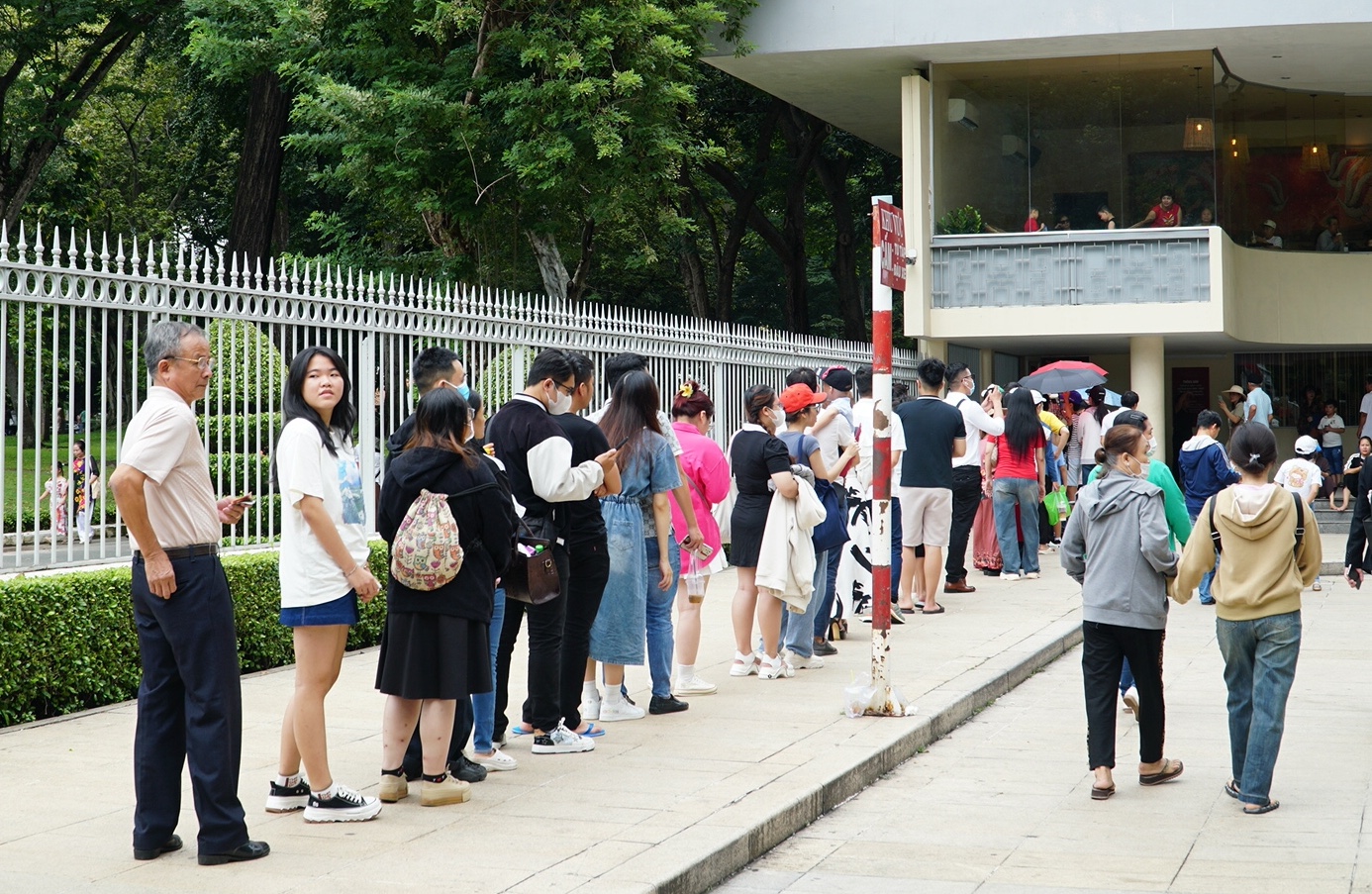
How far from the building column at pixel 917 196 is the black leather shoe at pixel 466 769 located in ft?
57.4

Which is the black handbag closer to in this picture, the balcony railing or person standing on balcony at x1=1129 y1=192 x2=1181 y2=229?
the balcony railing

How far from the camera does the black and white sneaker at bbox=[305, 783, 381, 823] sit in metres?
5.50

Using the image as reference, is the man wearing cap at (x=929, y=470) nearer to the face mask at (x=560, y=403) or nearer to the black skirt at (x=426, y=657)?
the face mask at (x=560, y=403)

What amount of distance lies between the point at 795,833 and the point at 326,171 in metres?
15.5

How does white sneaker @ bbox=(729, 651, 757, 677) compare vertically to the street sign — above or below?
below

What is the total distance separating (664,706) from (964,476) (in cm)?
621

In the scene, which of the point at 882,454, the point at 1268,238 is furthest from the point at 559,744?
the point at 1268,238

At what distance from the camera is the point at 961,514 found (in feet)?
44.5

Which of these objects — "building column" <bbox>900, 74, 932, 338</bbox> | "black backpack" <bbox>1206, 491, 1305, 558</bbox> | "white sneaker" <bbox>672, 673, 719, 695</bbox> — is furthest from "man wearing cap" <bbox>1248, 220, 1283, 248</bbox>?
"black backpack" <bbox>1206, 491, 1305, 558</bbox>

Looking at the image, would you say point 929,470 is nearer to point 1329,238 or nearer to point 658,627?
point 658,627

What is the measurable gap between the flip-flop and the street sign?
106 inches

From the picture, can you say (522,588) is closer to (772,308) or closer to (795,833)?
(795,833)

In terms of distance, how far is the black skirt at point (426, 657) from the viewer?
5.57 m

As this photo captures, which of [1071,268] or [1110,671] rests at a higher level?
[1071,268]
